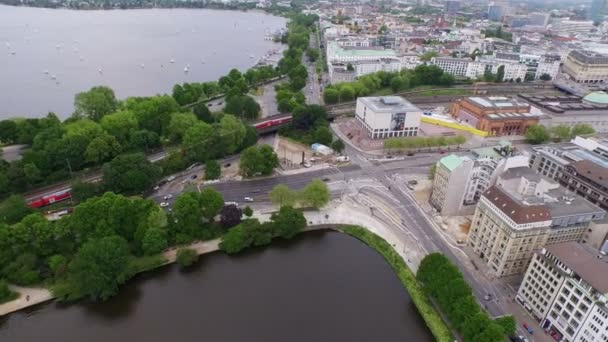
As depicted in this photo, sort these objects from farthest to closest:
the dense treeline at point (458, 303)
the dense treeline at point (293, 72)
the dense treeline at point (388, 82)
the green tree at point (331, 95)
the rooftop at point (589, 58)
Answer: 1. the rooftop at point (589, 58)
2. the dense treeline at point (388, 82)
3. the green tree at point (331, 95)
4. the dense treeline at point (293, 72)
5. the dense treeline at point (458, 303)

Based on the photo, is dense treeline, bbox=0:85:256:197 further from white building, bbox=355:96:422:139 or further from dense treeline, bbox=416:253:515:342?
dense treeline, bbox=416:253:515:342

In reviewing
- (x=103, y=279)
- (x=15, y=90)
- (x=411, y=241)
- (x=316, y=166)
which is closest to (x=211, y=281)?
(x=103, y=279)

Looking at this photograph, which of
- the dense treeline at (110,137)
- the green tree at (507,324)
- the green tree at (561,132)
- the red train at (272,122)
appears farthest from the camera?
the green tree at (561,132)

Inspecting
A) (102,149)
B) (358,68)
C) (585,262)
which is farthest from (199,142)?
(358,68)

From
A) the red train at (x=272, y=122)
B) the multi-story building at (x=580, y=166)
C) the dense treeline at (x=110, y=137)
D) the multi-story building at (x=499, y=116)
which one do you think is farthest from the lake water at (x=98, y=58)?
the multi-story building at (x=580, y=166)

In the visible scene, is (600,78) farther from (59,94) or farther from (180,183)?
(59,94)

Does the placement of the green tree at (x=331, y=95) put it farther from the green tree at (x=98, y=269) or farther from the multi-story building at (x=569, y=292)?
the green tree at (x=98, y=269)
